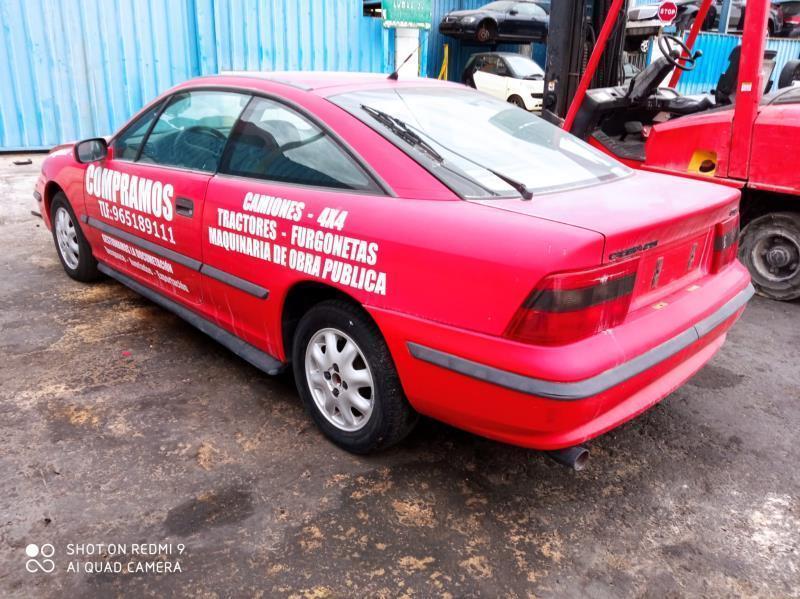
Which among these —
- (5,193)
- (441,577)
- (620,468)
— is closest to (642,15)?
(620,468)

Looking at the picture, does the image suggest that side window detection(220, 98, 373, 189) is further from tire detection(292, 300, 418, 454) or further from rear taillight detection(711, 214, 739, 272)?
rear taillight detection(711, 214, 739, 272)

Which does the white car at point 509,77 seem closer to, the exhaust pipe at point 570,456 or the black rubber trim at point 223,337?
the black rubber trim at point 223,337

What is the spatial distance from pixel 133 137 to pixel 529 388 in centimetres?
302

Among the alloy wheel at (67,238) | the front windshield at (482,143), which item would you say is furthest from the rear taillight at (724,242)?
the alloy wheel at (67,238)

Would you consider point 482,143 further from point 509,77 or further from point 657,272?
point 509,77

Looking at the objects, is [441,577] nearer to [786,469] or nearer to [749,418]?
[786,469]

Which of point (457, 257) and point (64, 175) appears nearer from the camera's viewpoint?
point (457, 257)

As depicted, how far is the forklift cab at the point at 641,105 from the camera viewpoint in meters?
5.38

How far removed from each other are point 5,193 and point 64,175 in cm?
393

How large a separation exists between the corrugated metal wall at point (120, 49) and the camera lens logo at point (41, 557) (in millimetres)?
8823

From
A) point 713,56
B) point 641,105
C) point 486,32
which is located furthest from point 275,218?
point 713,56

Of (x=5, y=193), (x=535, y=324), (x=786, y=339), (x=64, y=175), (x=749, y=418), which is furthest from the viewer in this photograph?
(x=5, y=193)

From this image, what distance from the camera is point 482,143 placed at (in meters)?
2.73

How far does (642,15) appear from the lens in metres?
6.46
